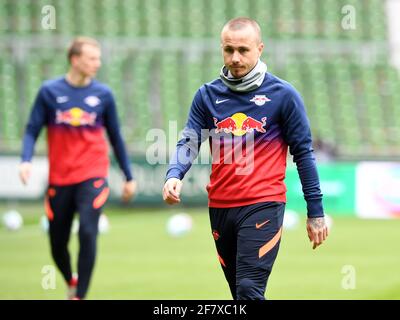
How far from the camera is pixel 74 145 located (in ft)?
29.9

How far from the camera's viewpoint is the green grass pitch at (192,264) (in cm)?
1004

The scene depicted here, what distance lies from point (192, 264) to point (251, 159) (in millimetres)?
6637

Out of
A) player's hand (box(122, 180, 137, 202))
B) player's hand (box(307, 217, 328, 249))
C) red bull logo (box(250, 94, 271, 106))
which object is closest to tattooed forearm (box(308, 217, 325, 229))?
player's hand (box(307, 217, 328, 249))

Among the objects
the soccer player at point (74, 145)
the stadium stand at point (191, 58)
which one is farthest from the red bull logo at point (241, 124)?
the stadium stand at point (191, 58)

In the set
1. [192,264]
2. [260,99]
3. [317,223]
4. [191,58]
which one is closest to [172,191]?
[260,99]

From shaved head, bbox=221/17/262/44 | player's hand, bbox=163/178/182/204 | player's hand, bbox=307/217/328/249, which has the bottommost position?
player's hand, bbox=307/217/328/249

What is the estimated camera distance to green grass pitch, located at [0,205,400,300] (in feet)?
32.9

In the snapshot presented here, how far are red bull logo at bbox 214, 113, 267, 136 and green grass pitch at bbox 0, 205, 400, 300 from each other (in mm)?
3641

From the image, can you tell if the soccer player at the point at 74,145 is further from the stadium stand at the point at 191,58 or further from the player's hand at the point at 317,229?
the stadium stand at the point at 191,58

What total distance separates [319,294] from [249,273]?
13.2 feet

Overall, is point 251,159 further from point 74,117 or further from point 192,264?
point 192,264

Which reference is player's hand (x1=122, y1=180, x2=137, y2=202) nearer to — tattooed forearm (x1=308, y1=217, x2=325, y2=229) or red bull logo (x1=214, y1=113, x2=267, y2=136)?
red bull logo (x1=214, y1=113, x2=267, y2=136)
